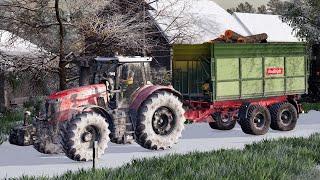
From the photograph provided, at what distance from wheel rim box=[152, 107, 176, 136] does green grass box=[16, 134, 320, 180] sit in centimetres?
174

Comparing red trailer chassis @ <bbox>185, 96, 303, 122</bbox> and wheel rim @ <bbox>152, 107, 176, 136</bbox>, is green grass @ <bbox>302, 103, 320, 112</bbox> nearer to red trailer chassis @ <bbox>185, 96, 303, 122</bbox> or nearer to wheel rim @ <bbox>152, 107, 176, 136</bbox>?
red trailer chassis @ <bbox>185, 96, 303, 122</bbox>

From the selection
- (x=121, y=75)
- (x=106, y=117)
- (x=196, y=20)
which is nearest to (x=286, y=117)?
(x=121, y=75)

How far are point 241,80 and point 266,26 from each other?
30315 millimetres

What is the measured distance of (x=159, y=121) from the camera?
1223 cm

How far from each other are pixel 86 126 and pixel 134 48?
686 cm

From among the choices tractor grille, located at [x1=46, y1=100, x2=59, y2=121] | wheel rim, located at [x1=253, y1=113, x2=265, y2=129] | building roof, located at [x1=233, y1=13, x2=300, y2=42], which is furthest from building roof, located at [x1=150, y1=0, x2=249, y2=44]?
tractor grille, located at [x1=46, y1=100, x2=59, y2=121]

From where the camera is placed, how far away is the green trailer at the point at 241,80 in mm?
13617

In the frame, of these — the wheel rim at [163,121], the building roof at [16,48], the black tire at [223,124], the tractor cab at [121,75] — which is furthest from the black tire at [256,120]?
the building roof at [16,48]

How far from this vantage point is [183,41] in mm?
20062

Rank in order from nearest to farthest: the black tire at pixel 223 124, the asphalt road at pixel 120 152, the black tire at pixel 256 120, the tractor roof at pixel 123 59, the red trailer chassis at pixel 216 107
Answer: the asphalt road at pixel 120 152 → the tractor roof at pixel 123 59 → the red trailer chassis at pixel 216 107 → the black tire at pixel 256 120 → the black tire at pixel 223 124

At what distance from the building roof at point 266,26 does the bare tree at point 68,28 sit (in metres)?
23.9

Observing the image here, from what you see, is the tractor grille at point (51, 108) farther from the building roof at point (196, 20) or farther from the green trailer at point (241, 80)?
the building roof at point (196, 20)

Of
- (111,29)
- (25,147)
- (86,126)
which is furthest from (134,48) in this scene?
(86,126)

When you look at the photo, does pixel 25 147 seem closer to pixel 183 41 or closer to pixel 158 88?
pixel 158 88
